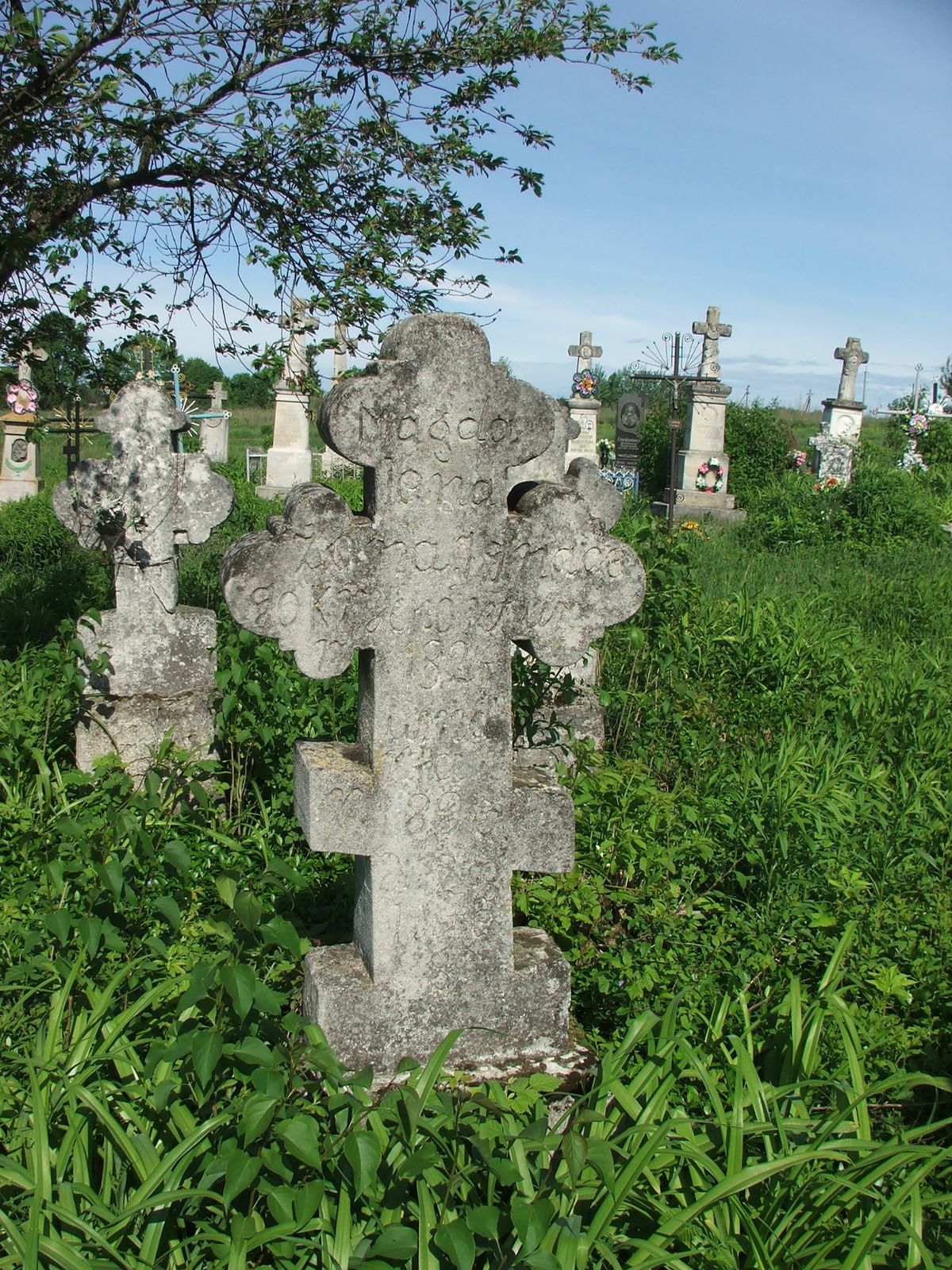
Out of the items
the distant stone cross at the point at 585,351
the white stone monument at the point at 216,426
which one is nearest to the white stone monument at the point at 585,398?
the distant stone cross at the point at 585,351

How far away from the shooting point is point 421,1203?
1.92 m

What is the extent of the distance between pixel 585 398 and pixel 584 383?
0.98ft

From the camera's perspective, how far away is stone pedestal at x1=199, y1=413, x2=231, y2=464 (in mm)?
18266

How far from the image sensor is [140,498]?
15.7 ft

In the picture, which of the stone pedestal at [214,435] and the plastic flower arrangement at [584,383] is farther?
the stone pedestal at [214,435]

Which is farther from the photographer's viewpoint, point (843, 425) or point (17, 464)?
point (843, 425)

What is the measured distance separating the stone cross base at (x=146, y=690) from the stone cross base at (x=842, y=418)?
14067 mm

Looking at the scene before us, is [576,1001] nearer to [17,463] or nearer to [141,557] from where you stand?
[141,557]

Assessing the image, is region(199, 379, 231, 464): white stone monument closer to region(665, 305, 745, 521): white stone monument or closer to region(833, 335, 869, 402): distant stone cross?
region(665, 305, 745, 521): white stone monument

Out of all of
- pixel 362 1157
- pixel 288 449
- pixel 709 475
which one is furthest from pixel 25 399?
pixel 709 475

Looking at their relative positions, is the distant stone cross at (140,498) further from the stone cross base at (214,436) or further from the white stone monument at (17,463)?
the stone cross base at (214,436)

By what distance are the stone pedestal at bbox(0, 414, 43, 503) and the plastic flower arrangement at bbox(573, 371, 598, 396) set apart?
8.38 meters

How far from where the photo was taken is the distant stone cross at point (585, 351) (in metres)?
18.1

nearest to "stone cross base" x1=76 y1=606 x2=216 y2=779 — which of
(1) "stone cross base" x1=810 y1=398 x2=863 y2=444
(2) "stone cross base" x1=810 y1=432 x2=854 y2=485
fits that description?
(2) "stone cross base" x1=810 y1=432 x2=854 y2=485
